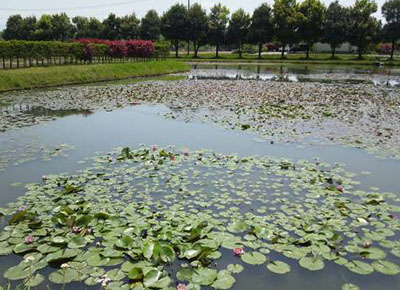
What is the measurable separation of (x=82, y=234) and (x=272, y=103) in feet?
36.0

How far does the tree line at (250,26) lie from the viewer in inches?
2060

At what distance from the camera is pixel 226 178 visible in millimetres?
6004

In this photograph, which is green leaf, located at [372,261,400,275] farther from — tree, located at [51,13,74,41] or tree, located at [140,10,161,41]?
tree, located at [51,13,74,41]

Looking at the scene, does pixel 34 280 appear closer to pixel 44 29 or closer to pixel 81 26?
pixel 44 29

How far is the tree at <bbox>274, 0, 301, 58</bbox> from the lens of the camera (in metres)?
53.3

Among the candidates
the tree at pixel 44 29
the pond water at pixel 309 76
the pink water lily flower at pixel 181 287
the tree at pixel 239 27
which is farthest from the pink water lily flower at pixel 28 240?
the tree at pixel 44 29

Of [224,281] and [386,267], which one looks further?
[386,267]

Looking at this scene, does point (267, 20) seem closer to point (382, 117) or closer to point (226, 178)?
point (382, 117)

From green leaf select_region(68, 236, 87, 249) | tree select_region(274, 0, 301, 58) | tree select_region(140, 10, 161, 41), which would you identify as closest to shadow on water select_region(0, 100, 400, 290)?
green leaf select_region(68, 236, 87, 249)

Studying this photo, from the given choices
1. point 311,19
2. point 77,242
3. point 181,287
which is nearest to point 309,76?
point 77,242

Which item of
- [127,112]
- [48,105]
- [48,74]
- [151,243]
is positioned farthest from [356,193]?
[48,74]

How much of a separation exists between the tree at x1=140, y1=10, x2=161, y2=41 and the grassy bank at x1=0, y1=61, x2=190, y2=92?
113ft

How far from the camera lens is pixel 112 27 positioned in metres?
61.9

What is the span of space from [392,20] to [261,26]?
18.4 meters
